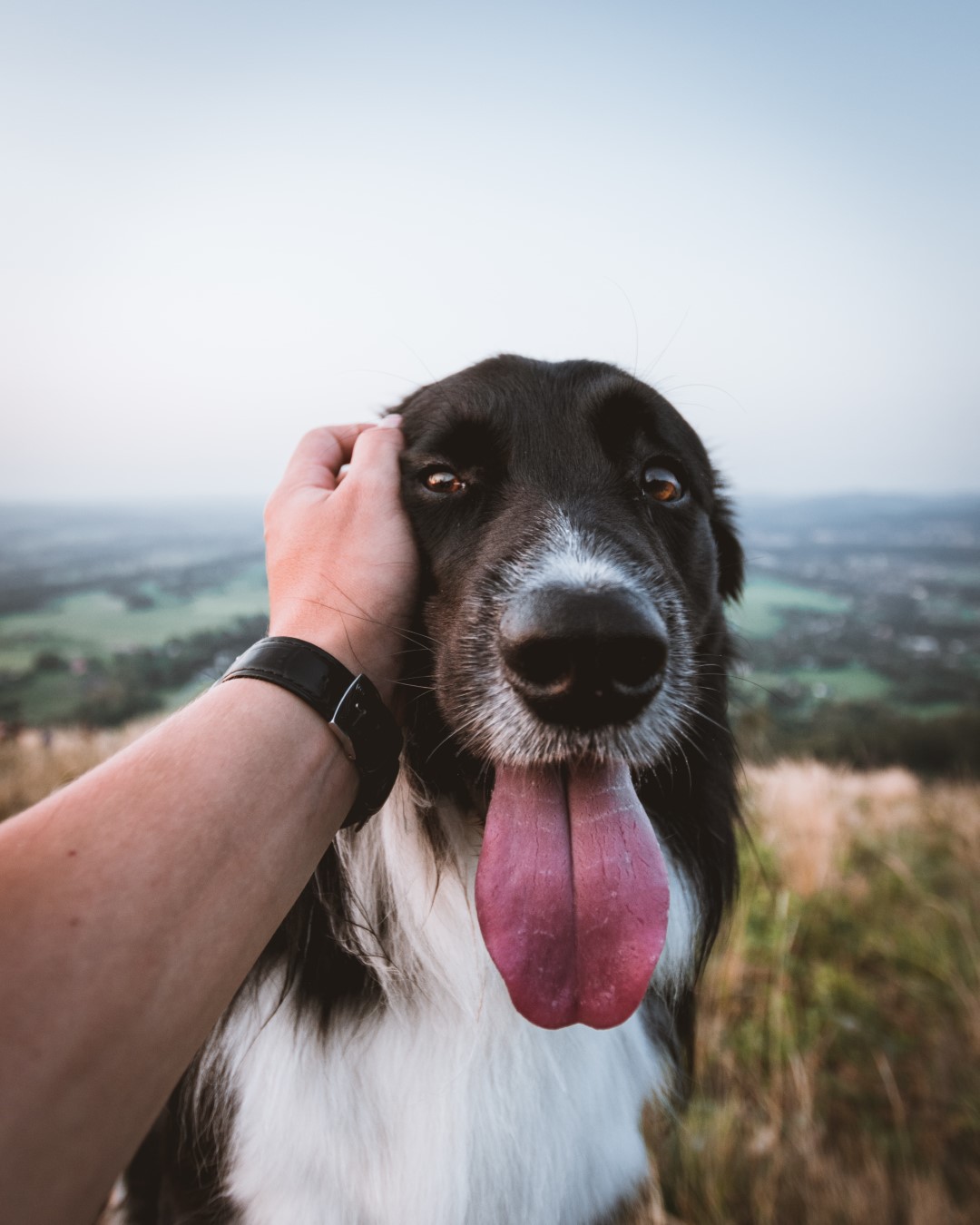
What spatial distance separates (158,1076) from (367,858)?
1058 mm

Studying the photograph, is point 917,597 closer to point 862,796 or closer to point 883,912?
point 862,796

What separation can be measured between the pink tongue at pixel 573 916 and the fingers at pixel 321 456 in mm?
1152

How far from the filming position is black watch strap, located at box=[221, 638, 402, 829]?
1.57m

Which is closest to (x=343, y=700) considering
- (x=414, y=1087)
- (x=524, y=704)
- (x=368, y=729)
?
(x=368, y=729)

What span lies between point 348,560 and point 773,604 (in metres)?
5.53

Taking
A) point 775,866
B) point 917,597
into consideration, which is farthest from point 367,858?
point 917,597

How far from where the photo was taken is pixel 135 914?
1.12m

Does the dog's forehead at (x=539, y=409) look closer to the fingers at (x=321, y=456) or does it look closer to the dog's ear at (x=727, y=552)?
the fingers at (x=321, y=456)

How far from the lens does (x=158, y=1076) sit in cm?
109

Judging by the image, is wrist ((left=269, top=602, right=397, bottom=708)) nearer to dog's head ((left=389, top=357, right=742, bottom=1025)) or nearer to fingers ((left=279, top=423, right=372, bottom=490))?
dog's head ((left=389, top=357, right=742, bottom=1025))

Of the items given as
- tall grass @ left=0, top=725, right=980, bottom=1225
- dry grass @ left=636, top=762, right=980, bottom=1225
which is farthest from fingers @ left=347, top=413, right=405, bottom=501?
dry grass @ left=636, top=762, right=980, bottom=1225

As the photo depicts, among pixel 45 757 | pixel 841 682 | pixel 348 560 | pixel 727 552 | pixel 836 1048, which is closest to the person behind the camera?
pixel 348 560

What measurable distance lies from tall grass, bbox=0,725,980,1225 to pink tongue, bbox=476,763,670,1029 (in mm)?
1568

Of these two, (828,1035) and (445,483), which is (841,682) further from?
(445,483)
